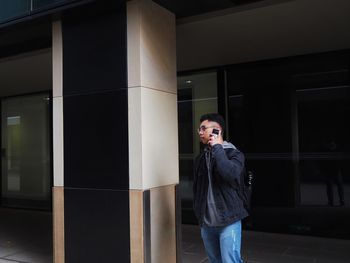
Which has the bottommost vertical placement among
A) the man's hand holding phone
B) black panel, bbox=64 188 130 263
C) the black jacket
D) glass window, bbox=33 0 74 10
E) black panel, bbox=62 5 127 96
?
black panel, bbox=64 188 130 263

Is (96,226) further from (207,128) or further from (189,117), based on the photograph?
(189,117)

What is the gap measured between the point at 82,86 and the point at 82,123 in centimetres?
43

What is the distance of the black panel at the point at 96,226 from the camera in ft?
14.5

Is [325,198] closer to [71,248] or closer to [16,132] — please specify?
[71,248]

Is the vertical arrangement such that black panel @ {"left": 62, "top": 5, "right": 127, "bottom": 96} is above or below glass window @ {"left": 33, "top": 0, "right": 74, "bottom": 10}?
below

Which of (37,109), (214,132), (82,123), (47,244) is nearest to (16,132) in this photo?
(37,109)

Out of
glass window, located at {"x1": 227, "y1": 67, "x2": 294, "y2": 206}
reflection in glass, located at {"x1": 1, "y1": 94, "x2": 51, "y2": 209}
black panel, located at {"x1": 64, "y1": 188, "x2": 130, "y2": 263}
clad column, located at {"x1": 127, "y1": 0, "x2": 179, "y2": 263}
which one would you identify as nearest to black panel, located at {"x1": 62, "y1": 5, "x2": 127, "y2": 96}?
clad column, located at {"x1": 127, "y1": 0, "x2": 179, "y2": 263}

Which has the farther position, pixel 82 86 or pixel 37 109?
pixel 37 109

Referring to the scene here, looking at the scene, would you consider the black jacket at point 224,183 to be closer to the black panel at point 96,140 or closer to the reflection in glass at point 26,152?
the black panel at point 96,140

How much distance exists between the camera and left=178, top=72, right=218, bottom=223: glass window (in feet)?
26.3

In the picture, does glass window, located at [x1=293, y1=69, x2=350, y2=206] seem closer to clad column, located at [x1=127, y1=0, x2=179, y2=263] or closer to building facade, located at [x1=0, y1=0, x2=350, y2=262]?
building facade, located at [x1=0, y1=0, x2=350, y2=262]

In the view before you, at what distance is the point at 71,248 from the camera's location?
4809 millimetres

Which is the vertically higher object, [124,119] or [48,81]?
[48,81]

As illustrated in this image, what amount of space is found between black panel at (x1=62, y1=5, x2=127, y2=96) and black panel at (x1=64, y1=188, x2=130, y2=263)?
47.6 inches
